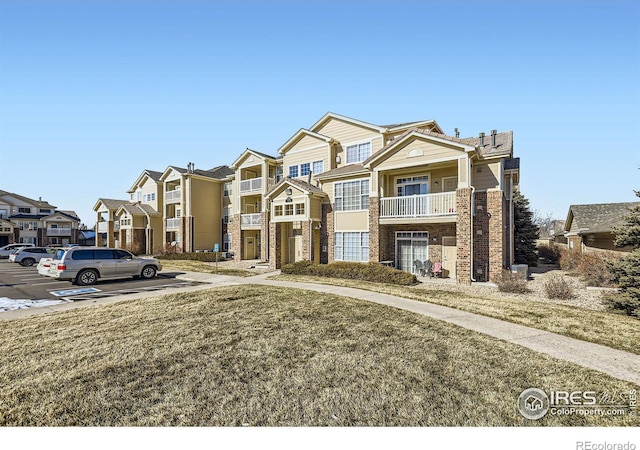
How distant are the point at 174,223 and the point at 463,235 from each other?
2918 centimetres

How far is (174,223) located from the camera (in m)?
32.9

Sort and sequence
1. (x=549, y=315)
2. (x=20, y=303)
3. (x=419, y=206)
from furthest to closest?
(x=419, y=206), (x=20, y=303), (x=549, y=315)

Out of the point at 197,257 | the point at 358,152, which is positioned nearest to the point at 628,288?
the point at 358,152

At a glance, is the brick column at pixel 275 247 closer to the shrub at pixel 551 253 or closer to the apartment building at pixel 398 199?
the apartment building at pixel 398 199

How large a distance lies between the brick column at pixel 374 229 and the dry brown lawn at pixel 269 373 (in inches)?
354

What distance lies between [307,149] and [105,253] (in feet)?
46.4

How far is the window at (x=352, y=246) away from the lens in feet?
59.1

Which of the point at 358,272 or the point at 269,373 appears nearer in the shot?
the point at 269,373

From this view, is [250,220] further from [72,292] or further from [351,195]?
[72,292]

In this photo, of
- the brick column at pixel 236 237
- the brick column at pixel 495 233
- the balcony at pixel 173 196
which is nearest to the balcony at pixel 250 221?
the brick column at pixel 236 237
